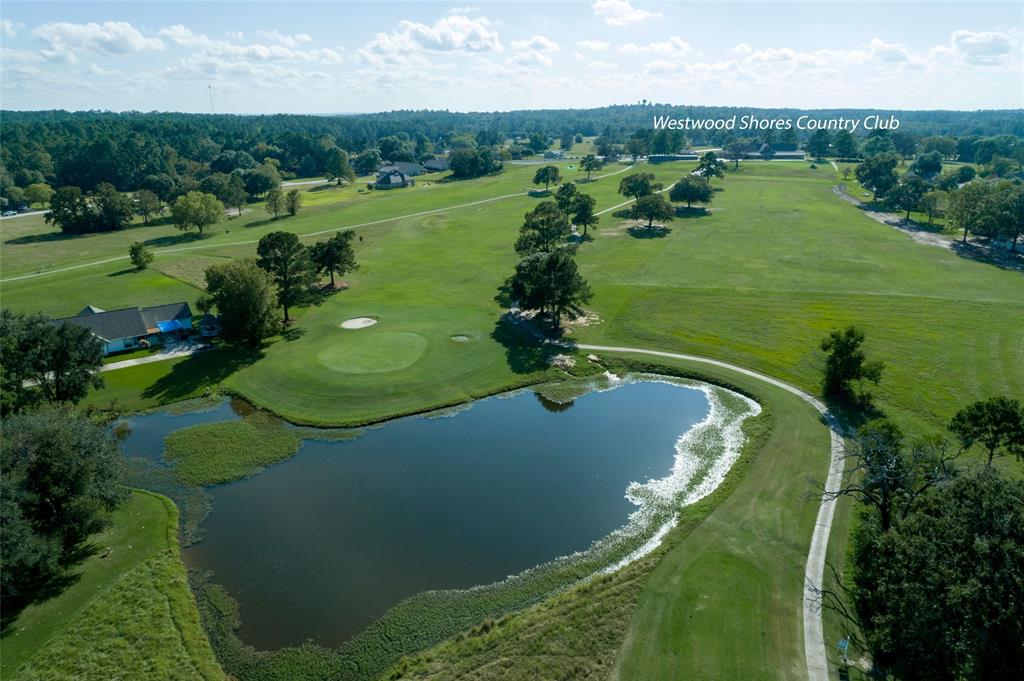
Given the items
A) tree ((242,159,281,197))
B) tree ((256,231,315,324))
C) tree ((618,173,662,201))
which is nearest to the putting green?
tree ((256,231,315,324))

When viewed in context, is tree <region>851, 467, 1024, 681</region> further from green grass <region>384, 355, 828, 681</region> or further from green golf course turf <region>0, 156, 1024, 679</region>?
green golf course turf <region>0, 156, 1024, 679</region>

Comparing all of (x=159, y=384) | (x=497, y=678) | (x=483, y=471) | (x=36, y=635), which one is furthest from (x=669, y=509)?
(x=159, y=384)

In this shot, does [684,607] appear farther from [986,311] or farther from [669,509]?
[986,311]

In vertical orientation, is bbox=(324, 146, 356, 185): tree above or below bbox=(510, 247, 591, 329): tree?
above

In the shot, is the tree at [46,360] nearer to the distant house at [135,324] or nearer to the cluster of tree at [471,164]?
the distant house at [135,324]

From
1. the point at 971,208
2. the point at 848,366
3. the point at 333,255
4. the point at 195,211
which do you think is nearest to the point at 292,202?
the point at 195,211

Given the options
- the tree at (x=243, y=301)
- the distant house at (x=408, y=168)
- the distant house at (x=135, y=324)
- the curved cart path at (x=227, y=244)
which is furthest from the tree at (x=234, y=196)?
the tree at (x=243, y=301)

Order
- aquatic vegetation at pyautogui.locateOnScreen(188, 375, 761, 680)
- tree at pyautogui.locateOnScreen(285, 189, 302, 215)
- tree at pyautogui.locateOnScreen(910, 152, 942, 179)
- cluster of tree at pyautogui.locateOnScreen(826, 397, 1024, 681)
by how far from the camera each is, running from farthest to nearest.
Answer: tree at pyautogui.locateOnScreen(910, 152, 942, 179)
tree at pyautogui.locateOnScreen(285, 189, 302, 215)
aquatic vegetation at pyautogui.locateOnScreen(188, 375, 761, 680)
cluster of tree at pyautogui.locateOnScreen(826, 397, 1024, 681)
